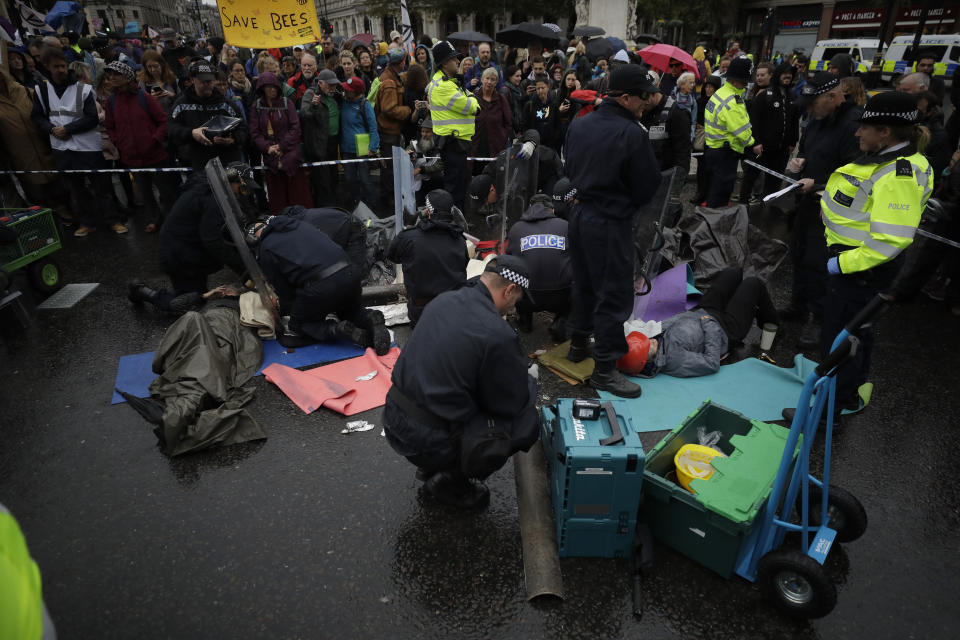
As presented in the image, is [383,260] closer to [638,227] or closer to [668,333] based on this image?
[638,227]

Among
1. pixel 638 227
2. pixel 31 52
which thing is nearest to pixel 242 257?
pixel 638 227

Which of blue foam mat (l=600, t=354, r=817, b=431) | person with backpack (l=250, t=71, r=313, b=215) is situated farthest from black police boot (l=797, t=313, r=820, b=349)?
person with backpack (l=250, t=71, r=313, b=215)

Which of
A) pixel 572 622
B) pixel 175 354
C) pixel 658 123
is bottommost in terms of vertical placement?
pixel 572 622

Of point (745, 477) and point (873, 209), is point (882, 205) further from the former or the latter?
point (745, 477)

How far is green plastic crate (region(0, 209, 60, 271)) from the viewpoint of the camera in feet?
17.8

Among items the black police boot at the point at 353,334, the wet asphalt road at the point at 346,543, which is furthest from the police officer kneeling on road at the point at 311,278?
the wet asphalt road at the point at 346,543

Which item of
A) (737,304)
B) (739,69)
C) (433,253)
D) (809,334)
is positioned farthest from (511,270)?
(739,69)

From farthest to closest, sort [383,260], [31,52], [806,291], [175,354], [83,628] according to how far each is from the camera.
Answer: [31,52]
[383,260]
[806,291]
[175,354]
[83,628]

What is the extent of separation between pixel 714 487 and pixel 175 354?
12.6 feet

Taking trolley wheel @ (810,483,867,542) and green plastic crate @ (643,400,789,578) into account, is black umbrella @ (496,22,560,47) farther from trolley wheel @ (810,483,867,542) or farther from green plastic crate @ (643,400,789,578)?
trolley wheel @ (810,483,867,542)

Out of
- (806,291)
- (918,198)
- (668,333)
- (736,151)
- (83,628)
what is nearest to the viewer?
(83,628)

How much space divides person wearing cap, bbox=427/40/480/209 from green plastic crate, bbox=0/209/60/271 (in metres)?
4.45

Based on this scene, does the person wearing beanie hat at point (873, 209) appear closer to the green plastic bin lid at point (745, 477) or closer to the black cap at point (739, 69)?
the green plastic bin lid at point (745, 477)

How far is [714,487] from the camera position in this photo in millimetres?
2756
